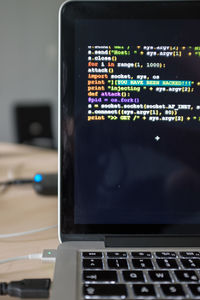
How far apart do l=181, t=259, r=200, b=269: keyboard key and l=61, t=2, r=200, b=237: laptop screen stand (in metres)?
0.07

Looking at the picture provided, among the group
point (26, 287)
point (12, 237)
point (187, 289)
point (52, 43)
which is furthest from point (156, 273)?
point (52, 43)

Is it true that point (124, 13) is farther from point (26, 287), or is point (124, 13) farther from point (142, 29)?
point (26, 287)

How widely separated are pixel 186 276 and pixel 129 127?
0.73ft

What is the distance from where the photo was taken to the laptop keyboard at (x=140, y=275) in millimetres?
397

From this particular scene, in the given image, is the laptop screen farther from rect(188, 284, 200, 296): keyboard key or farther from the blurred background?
the blurred background

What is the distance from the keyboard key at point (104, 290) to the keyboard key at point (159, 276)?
4cm

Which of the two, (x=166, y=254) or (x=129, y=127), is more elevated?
(x=129, y=127)

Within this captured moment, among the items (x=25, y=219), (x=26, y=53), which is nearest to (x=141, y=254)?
(x=25, y=219)

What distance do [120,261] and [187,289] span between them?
0.10 metres

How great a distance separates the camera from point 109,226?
0.53m

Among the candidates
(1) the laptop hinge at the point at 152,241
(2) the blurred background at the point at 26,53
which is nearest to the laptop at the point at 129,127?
(1) the laptop hinge at the point at 152,241

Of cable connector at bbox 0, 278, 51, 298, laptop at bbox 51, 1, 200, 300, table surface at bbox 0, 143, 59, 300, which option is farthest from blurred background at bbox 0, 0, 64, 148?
cable connector at bbox 0, 278, 51, 298

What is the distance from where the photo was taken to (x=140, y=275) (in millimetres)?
429

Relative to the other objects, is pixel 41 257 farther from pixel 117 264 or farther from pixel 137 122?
pixel 137 122
